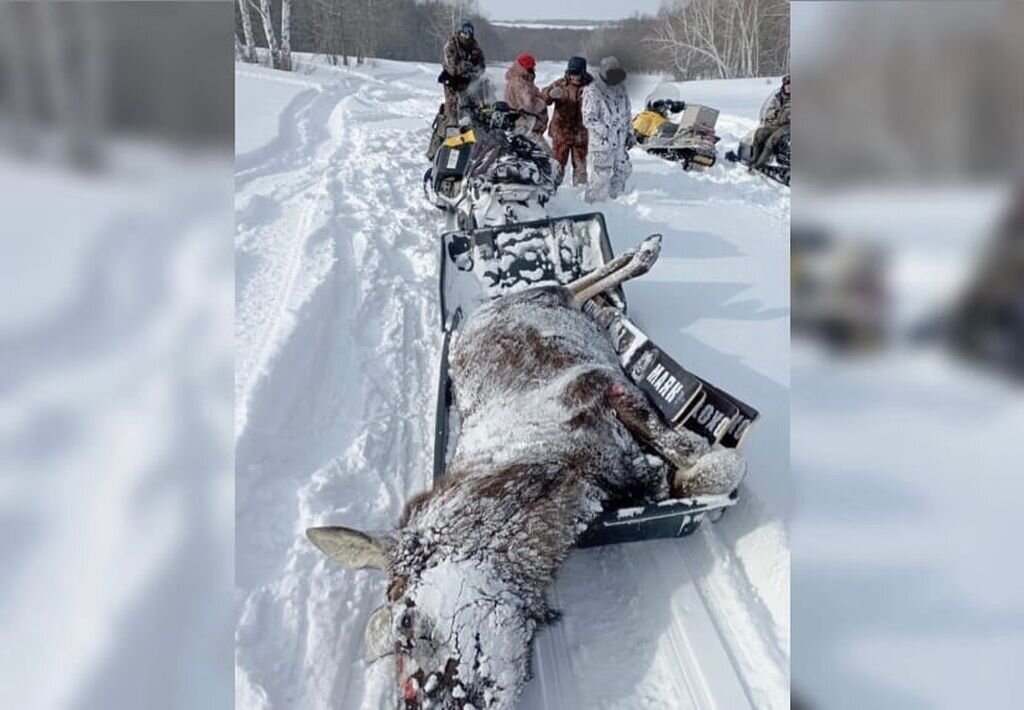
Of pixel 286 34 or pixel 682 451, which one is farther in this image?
pixel 286 34

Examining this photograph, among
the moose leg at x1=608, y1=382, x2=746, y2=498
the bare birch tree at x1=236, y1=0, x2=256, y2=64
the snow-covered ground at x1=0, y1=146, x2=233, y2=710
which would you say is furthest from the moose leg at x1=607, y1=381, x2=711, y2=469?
the snow-covered ground at x1=0, y1=146, x2=233, y2=710

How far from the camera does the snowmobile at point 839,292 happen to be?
654 mm

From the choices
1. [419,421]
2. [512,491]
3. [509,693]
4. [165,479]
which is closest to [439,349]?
[419,421]

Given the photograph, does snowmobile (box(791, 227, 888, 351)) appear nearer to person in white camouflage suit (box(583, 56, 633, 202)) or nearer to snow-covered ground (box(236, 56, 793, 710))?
snow-covered ground (box(236, 56, 793, 710))

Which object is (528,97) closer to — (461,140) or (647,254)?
(461,140)

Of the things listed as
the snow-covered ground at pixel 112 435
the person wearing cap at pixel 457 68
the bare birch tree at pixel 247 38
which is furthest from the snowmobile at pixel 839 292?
the person wearing cap at pixel 457 68

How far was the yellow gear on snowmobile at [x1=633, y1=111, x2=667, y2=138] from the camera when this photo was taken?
214 inches

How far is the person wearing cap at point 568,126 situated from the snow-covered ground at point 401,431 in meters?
0.29

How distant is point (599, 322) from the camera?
7.97 ft

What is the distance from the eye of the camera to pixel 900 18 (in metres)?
0.65

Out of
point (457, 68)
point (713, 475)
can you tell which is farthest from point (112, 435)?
point (457, 68)

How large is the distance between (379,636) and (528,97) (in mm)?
3650

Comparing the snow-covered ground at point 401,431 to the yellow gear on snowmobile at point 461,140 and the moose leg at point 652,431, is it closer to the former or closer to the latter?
the moose leg at point 652,431

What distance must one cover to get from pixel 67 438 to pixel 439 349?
2.17m
